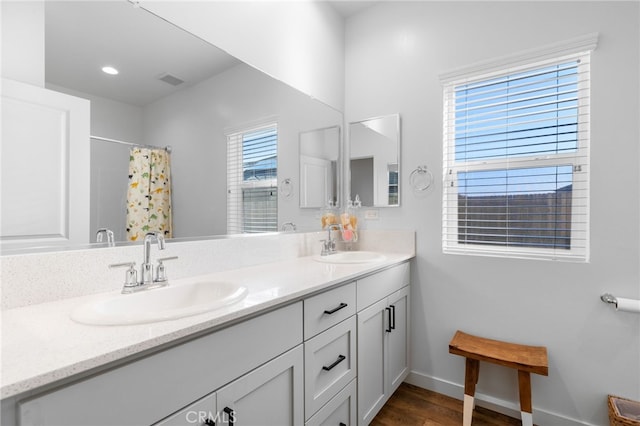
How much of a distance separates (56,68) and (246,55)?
0.92 m

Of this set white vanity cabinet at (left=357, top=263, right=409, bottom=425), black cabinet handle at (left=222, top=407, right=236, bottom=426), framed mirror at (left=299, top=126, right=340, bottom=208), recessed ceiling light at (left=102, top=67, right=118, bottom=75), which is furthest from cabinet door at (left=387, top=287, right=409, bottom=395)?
recessed ceiling light at (left=102, top=67, right=118, bottom=75)

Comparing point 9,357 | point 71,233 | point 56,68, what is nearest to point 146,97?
point 56,68

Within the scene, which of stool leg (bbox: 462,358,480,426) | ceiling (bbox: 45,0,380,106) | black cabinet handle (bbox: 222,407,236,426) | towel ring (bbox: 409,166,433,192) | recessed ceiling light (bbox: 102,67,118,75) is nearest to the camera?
black cabinet handle (bbox: 222,407,236,426)

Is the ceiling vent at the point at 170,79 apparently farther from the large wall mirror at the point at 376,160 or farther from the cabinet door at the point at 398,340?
the cabinet door at the point at 398,340

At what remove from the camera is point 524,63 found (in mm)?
1838

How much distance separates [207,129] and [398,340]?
5.52 ft

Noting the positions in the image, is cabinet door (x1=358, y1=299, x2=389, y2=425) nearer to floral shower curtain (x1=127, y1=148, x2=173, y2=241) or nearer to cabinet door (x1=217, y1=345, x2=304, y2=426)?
cabinet door (x1=217, y1=345, x2=304, y2=426)

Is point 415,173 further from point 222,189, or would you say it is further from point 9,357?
point 9,357

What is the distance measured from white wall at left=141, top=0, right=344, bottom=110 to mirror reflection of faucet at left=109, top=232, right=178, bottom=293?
0.98 m

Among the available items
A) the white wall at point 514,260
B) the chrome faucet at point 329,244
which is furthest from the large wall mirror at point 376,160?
the chrome faucet at point 329,244

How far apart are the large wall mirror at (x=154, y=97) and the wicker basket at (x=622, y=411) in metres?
2.00

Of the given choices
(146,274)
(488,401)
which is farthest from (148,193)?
(488,401)

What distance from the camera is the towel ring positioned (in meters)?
2.13

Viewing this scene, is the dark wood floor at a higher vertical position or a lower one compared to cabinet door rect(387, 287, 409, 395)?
lower
